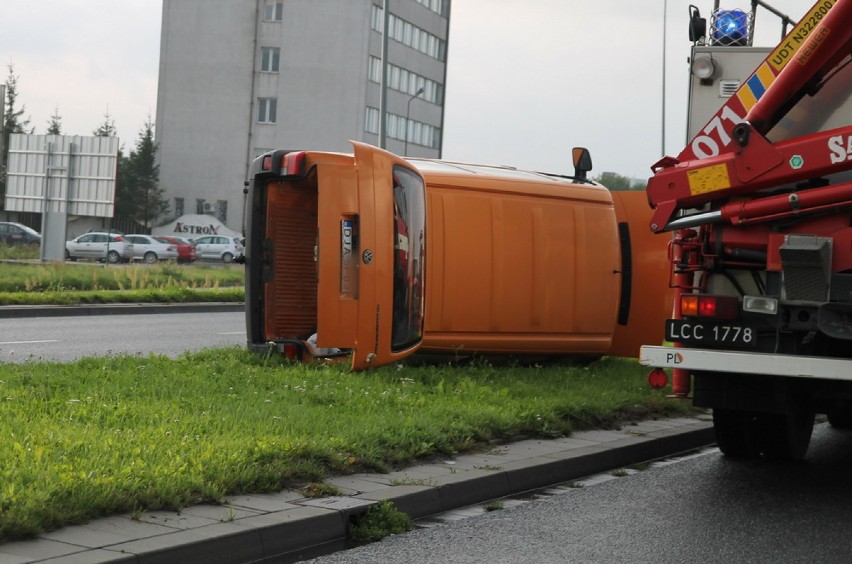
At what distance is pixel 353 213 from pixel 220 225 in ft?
219

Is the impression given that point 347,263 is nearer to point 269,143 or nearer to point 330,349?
point 330,349

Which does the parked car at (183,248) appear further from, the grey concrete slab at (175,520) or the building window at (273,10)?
the grey concrete slab at (175,520)

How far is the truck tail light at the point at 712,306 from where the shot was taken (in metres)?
8.15

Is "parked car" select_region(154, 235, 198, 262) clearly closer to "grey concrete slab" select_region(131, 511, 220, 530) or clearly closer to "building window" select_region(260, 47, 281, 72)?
"building window" select_region(260, 47, 281, 72)

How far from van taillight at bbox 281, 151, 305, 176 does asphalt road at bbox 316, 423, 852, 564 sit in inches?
182

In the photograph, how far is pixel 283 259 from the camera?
1319 cm

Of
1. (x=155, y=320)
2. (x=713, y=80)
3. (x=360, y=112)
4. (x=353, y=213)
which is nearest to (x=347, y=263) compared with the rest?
(x=353, y=213)

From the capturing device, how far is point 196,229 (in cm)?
7875

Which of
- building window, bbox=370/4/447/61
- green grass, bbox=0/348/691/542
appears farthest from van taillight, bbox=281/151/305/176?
building window, bbox=370/4/447/61

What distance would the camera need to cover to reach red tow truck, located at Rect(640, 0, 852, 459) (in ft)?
25.5

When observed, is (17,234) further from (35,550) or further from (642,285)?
(35,550)

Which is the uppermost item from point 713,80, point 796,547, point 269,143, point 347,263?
point 269,143

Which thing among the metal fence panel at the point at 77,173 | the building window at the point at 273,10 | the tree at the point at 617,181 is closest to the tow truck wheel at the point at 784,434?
the tree at the point at 617,181

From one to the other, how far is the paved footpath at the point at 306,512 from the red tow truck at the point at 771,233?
0.99 metres
